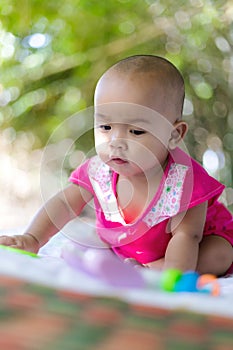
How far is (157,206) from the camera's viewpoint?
103 centimetres

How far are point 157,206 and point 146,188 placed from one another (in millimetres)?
38

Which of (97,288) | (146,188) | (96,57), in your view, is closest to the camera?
(97,288)

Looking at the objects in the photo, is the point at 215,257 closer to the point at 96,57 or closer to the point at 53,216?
the point at 53,216

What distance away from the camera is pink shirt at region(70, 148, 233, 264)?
1011 mm

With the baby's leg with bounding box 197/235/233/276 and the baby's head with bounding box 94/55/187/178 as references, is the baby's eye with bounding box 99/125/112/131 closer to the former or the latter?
the baby's head with bounding box 94/55/187/178

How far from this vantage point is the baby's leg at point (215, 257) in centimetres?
99

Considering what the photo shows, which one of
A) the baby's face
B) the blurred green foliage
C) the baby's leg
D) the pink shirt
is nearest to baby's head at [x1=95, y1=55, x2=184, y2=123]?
the baby's face

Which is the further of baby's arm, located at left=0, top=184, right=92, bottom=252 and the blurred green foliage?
the blurred green foliage

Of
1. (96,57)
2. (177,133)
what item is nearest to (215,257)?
(177,133)

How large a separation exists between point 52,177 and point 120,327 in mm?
1534

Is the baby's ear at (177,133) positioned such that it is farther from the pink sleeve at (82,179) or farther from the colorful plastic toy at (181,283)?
the colorful plastic toy at (181,283)

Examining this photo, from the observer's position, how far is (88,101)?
2211 millimetres

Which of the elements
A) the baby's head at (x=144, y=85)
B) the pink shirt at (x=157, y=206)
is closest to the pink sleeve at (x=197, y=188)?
the pink shirt at (x=157, y=206)

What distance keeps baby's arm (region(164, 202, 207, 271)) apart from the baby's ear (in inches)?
5.0
